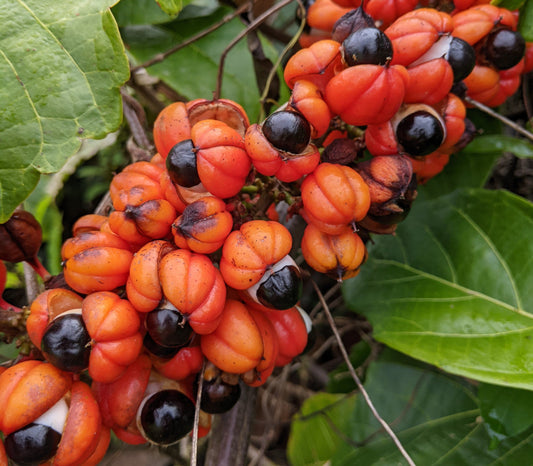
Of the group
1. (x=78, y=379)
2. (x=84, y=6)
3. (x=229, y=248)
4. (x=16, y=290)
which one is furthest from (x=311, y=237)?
(x=16, y=290)

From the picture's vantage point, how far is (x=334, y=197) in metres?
1.57

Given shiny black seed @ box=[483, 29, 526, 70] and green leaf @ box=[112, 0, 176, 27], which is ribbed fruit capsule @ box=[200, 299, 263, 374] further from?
green leaf @ box=[112, 0, 176, 27]

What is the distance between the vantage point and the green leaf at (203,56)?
268cm

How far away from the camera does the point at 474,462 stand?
226 centimetres

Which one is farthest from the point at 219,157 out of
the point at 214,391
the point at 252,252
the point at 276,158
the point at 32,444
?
the point at 32,444

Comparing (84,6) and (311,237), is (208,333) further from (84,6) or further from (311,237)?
(84,6)

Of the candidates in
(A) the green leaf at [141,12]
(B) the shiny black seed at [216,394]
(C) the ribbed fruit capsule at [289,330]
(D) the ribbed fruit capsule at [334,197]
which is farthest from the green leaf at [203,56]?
(B) the shiny black seed at [216,394]

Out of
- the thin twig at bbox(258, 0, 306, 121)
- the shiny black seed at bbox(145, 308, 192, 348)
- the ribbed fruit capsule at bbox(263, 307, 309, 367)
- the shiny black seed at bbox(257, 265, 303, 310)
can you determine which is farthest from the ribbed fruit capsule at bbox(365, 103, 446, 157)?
the shiny black seed at bbox(145, 308, 192, 348)

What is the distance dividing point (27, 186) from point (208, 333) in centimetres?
84

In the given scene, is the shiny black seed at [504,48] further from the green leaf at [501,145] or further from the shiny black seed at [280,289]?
the shiny black seed at [280,289]

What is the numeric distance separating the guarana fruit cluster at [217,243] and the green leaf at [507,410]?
92 centimetres

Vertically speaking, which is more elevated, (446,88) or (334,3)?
(334,3)

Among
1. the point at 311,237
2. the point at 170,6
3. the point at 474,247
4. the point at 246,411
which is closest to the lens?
the point at 311,237

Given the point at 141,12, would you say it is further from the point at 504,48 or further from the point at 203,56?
the point at 504,48
